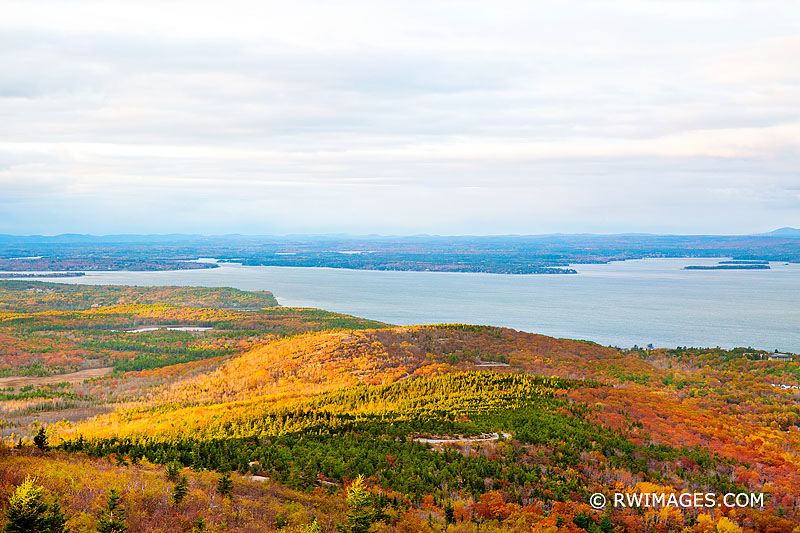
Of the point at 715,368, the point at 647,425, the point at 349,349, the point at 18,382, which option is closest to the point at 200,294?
the point at 18,382

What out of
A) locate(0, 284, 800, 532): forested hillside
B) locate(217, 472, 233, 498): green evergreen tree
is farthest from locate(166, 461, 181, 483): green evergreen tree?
locate(217, 472, 233, 498): green evergreen tree

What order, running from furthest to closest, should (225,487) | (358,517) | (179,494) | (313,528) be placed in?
(225,487)
(179,494)
(358,517)
(313,528)

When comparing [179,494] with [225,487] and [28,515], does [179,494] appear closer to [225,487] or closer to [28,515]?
[225,487]

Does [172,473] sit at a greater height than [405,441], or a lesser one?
greater

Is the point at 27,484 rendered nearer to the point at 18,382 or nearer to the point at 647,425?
the point at 647,425

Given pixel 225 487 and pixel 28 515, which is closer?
pixel 28 515

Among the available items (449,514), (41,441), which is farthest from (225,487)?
(41,441)

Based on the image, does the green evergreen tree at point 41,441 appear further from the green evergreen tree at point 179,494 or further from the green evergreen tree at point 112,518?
the green evergreen tree at point 179,494
